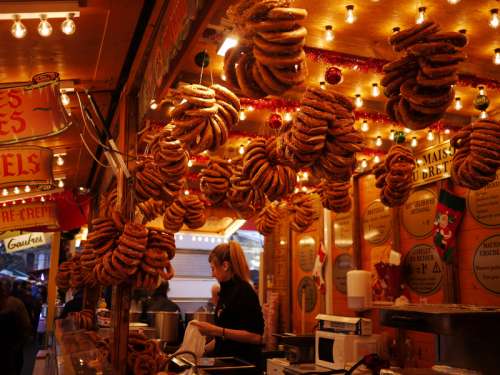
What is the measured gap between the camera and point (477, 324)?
9.46ft

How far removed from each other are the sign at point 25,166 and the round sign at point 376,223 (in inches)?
147

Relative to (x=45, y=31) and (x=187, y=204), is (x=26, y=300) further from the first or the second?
(x=45, y=31)

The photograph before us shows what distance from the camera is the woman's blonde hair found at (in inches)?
175

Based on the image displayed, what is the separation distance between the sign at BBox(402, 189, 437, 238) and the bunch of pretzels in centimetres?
312

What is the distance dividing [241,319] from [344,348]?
3.01 ft

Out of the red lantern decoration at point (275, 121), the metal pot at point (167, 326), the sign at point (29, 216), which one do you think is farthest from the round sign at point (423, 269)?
the sign at point (29, 216)

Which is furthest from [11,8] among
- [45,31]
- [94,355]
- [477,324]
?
[477,324]

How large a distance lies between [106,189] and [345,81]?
14.8ft

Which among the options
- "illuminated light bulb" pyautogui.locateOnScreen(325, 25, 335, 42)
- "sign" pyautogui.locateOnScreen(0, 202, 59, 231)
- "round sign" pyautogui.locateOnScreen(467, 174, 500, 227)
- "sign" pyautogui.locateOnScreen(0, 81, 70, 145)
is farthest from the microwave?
"sign" pyautogui.locateOnScreen(0, 202, 59, 231)

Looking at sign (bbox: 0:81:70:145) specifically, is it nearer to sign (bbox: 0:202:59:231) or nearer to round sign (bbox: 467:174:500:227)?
round sign (bbox: 467:174:500:227)

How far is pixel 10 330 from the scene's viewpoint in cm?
646

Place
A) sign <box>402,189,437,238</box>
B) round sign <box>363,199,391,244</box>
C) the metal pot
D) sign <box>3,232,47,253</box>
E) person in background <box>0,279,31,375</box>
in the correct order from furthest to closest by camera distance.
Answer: sign <box>3,232,47,253</box>
the metal pot
person in background <box>0,279,31,375</box>
round sign <box>363,199,391,244</box>
sign <box>402,189,437,238</box>

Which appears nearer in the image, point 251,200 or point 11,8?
point 11,8

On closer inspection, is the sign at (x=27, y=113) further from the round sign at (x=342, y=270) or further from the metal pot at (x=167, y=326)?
the round sign at (x=342, y=270)
